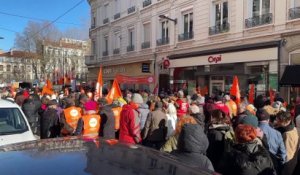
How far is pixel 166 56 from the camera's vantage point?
24.7m

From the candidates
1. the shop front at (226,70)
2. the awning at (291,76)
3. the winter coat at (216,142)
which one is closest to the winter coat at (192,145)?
the winter coat at (216,142)

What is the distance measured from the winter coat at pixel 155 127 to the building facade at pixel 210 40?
381 inches

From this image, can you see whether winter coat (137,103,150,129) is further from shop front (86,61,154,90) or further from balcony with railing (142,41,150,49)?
balcony with railing (142,41,150,49)

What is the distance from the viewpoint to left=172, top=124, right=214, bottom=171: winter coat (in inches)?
164

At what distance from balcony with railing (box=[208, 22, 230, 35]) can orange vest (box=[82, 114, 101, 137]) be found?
13281mm

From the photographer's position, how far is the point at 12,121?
6.83 metres

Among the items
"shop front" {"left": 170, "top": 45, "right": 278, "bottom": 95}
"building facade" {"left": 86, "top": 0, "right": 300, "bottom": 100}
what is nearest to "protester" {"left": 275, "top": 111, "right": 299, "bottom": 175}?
"building facade" {"left": 86, "top": 0, "right": 300, "bottom": 100}

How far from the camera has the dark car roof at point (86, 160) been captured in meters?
2.36

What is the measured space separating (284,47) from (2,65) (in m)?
108

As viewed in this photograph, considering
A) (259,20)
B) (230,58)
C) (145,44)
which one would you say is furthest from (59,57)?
(259,20)

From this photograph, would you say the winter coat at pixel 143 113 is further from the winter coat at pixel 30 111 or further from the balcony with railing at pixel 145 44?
the balcony with railing at pixel 145 44

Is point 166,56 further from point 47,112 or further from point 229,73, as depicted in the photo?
point 47,112

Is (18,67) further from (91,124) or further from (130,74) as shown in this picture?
(91,124)

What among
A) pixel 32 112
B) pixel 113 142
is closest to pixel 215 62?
pixel 32 112
